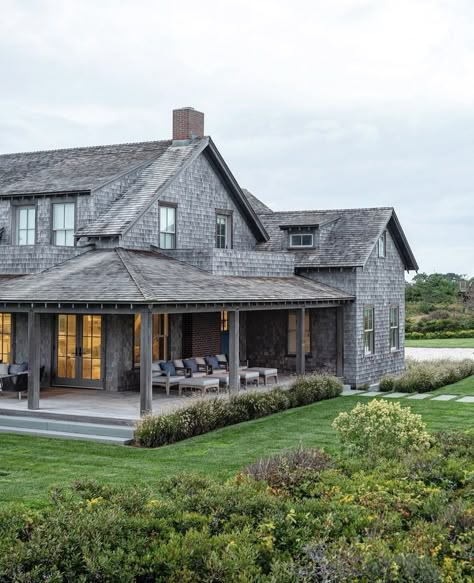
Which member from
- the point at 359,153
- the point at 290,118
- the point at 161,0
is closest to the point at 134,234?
the point at 161,0

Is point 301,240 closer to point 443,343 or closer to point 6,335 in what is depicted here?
point 6,335

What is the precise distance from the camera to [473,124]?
38.2m

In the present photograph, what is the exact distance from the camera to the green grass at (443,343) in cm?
5084

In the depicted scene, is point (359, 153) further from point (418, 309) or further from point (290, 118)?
point (418, 309)

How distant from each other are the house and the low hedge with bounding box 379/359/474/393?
1.15 m

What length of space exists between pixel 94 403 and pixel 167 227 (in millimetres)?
7420

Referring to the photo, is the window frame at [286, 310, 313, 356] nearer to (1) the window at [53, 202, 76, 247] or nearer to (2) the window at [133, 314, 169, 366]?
(2) the window at [133, 314, 169, 366]

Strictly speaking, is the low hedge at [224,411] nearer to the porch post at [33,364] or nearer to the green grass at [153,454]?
the green grass at [153,454]

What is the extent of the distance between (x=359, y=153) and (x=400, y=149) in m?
4.77

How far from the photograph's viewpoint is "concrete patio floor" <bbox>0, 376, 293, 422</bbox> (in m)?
17.8

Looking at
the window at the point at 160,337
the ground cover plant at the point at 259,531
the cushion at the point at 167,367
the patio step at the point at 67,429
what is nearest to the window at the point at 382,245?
the window at the point at 160,337

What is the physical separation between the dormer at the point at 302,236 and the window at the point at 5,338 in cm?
1040

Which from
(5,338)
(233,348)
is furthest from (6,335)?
(233,348)

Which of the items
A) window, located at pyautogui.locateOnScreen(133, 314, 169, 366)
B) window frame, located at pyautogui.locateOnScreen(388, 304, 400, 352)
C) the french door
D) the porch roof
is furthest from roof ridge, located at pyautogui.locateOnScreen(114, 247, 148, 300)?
window frame, located at pyautogui.locateOnScreen(388, 304, 400, 352)
